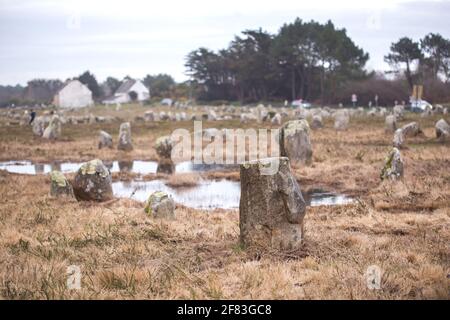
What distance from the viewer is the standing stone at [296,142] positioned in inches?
782

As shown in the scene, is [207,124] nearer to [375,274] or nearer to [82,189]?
[82,189]

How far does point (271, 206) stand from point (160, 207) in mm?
3678

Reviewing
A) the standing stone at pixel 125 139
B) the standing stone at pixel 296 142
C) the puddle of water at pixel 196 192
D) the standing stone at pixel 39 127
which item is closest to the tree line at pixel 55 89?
the standing stone at pixel 39 127

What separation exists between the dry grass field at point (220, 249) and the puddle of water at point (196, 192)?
1.34m

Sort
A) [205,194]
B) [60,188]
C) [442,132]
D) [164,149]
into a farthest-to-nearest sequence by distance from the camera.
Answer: [442,132] → [164,149] → [205,194] → [60,188]

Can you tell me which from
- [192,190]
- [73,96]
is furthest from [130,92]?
[192,190]

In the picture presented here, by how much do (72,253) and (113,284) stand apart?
176 centimetres

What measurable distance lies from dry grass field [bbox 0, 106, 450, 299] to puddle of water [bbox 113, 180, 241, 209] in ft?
4.40

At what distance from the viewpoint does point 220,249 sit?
29.7 ft

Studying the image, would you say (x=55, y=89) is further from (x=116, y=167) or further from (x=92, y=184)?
(x=92, y=184)

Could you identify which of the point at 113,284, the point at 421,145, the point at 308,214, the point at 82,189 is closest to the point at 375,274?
the point at 113,284

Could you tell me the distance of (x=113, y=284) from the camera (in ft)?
23.7

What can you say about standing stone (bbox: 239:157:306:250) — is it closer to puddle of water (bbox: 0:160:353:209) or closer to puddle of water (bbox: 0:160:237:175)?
puddle of water (bbox: 0:160:353:209)

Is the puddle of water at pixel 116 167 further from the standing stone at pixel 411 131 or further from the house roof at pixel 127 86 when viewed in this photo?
the house roof at pixel 127 86
